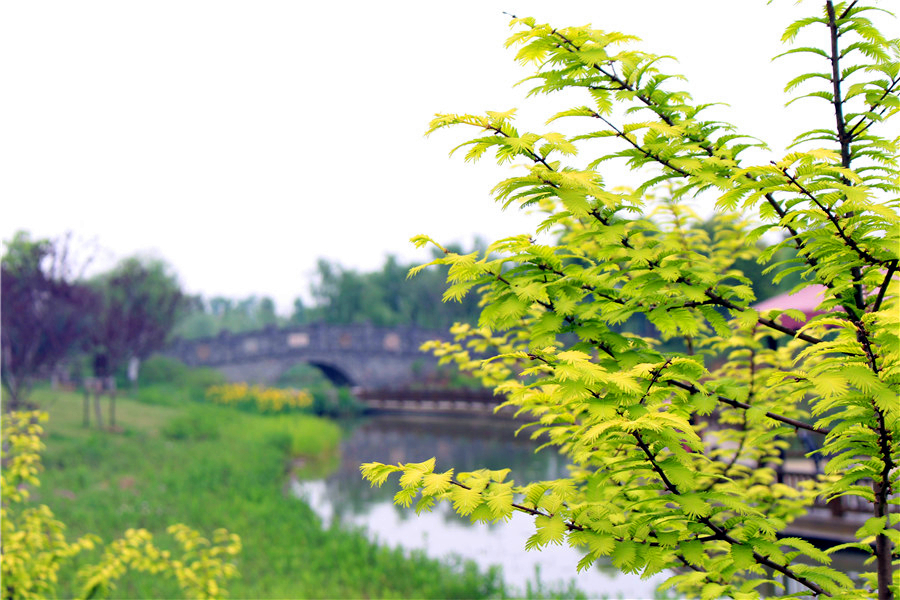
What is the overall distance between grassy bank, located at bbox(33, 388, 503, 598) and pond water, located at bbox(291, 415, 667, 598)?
0.70 metres

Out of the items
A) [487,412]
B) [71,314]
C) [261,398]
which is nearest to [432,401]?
[487,412]

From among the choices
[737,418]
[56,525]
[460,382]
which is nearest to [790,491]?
[737,418]

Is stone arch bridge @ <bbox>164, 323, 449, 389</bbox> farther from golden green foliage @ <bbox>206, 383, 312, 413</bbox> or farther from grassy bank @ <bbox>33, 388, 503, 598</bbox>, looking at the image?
grassy bank @ <bbox>33, 388, 503, 598</bbox>

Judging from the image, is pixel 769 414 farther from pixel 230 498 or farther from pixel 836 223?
pixel 230 498

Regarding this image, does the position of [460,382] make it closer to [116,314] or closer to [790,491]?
[116,314]

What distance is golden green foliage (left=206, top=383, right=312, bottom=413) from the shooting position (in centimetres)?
2673

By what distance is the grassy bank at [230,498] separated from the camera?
8.26m

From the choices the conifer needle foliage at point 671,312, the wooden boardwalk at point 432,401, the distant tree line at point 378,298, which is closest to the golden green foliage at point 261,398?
the wooden boardwalk at point 432,401

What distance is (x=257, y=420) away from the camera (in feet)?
74.9

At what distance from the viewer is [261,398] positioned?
1062 inches

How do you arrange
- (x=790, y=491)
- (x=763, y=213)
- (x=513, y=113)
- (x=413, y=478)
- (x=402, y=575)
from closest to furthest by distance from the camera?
1. (x=413, y=478)
2. (x=513, y=113)
3. (x=763, y=213)
4. (x=790, y=491)
5. (x=402, y=575)

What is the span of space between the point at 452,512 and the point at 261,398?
53.1ft

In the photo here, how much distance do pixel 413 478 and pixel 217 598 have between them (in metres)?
4.89

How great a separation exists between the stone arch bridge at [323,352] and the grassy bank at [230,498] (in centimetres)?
1178
